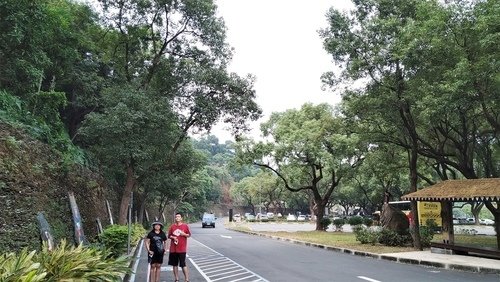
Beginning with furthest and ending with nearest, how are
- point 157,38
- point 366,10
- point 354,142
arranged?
point 354,142
point 157,38
point 366,10

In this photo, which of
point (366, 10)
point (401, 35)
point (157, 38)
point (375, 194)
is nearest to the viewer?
point (401, 35)

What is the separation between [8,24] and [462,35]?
16.1 meters

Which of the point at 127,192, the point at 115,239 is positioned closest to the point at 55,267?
the point at 115,239

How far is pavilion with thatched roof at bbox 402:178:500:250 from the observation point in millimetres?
15620

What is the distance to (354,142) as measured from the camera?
3031cm

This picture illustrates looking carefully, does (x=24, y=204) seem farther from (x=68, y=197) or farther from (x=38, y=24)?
(x=38, y=24)

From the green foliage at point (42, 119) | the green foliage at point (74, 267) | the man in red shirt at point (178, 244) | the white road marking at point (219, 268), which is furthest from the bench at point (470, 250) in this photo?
the green foliage at point (42, 119)

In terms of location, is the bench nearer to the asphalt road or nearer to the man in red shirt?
the asphalt road

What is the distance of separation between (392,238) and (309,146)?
12894 millimetres

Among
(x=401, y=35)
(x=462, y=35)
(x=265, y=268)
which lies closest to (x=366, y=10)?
(x=401, y=35)

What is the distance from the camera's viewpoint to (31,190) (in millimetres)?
12047

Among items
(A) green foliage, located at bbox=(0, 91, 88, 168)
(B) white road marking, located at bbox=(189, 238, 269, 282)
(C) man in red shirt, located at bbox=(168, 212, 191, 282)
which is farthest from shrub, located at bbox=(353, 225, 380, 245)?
(A) green foliage, located at bbox=(0, 91, 88, 168)

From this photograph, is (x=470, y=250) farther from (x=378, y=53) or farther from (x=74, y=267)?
(x=74, y=267)

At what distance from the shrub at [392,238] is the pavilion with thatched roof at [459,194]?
260 cm
